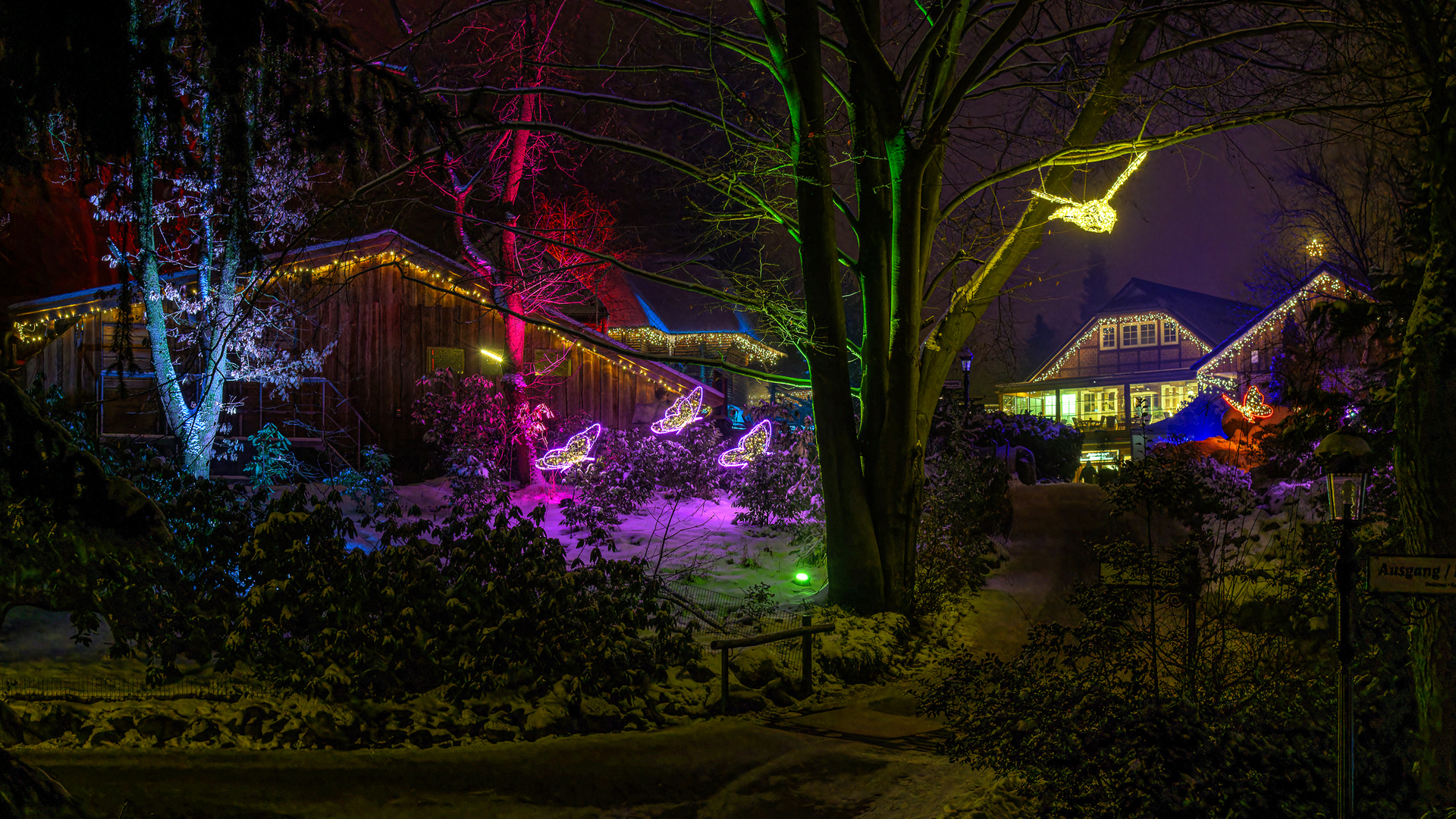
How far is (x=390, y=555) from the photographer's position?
673 cm

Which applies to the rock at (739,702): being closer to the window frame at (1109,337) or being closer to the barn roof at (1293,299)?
the barn roof at (1293,299)

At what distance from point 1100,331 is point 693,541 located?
32877 mm

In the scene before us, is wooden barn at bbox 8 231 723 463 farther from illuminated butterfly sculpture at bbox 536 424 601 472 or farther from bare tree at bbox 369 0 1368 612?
bare tree at bbox 369 0 1368 612

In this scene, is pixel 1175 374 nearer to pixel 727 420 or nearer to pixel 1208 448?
pixel 1208 448

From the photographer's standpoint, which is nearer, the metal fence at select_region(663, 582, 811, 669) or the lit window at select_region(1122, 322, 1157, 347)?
the metal fence at select_region(663, 582, 811, 669)

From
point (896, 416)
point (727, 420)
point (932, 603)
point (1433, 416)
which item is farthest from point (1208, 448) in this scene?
point (1433, 416)

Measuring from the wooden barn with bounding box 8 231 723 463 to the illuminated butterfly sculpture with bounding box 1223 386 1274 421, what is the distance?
1437cm

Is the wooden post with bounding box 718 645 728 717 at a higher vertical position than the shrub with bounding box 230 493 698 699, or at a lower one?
lower

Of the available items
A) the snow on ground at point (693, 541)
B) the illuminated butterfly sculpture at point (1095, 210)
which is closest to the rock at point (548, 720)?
the snow on ground at point (693, 541)

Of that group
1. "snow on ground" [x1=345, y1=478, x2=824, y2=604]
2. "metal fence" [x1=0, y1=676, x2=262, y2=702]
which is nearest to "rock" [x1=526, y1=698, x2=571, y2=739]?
"metal fence" [x1=0, y1=676, x2=262, y2=702]

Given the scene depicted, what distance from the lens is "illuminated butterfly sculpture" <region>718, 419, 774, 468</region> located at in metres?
14.4

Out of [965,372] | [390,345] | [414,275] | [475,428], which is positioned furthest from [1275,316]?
[390,345]

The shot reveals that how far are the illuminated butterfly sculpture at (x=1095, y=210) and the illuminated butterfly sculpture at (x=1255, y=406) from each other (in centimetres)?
1511

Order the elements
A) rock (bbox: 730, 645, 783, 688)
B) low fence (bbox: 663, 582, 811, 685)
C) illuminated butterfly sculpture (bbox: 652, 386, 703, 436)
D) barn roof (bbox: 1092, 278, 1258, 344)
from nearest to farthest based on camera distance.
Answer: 1. rock (bbox: 730, 645, 783, 688)
2. low fence (bbox: 663, 582, 811, 685)
3. illuminated butterfly sculpture (bbox: 652, 386, 703, 436)
4. barn roof (bbox: 1092, 278, 1258, 344)
